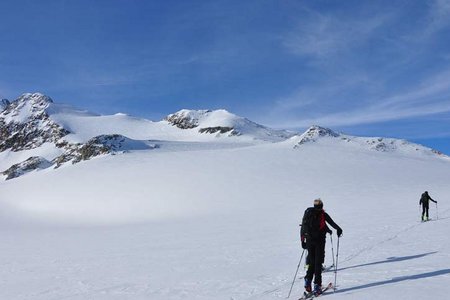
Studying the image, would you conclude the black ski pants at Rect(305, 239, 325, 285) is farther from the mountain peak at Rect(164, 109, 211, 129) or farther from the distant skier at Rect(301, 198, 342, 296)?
the mountain peak at Rect(164, 109, 211, 129)

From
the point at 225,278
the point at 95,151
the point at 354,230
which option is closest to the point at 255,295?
the point at 225,278

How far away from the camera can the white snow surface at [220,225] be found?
39.5ft

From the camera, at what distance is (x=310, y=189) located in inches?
2030

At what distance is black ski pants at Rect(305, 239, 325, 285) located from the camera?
31.1 feet

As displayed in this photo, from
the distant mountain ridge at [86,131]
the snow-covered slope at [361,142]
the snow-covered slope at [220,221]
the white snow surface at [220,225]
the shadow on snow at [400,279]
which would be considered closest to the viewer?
the shadow on snow at [400,279]

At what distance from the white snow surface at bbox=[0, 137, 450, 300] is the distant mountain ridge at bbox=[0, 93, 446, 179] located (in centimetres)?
2786

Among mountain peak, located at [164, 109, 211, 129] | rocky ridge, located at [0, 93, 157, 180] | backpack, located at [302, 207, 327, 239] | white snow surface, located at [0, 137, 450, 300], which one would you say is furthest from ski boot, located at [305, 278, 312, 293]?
mountain peak, located at [164, 109, 211, 129]

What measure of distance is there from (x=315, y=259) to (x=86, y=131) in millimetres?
158604

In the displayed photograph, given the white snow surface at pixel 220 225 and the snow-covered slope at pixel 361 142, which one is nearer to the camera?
the white snow surface at pixel 220 225

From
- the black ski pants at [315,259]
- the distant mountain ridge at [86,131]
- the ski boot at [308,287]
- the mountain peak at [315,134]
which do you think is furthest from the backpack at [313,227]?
the distant mountain ridge at [86,131]

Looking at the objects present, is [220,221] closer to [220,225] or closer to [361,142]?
[220,225]

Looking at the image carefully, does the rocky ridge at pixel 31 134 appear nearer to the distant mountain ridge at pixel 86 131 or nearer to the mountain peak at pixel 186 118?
the distant mountain ridge at pixel 86 131

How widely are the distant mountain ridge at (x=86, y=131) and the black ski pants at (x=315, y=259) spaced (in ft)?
276

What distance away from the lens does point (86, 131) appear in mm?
159125
